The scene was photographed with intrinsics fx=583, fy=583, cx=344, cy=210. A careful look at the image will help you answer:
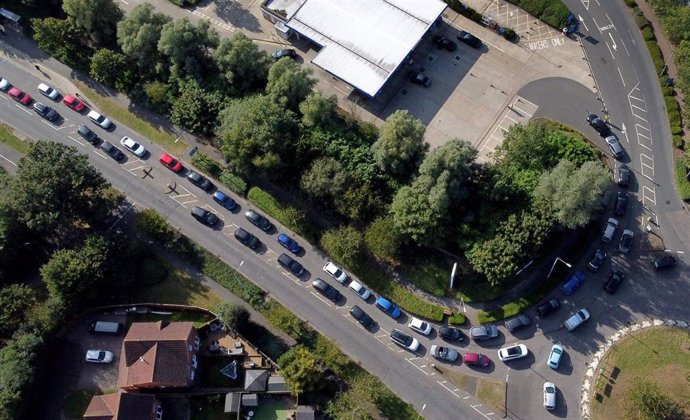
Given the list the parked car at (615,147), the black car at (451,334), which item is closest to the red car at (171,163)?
the black car at (451,334)

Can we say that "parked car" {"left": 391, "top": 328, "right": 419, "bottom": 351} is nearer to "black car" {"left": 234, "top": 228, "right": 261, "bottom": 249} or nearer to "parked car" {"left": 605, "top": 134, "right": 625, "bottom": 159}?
"black car" {"left": 234, "top": 228, "right": 261, "bottom": 249}

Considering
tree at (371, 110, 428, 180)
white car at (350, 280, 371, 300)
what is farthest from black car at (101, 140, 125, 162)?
white car at (350, 280, 371, 300)

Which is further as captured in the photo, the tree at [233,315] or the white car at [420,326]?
the white car at [420,326]

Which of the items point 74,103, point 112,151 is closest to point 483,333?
point 112,151

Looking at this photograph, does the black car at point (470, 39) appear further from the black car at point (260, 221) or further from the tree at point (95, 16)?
the tree at point (95, 16)

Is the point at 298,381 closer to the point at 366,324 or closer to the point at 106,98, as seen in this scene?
the point at 366,324
